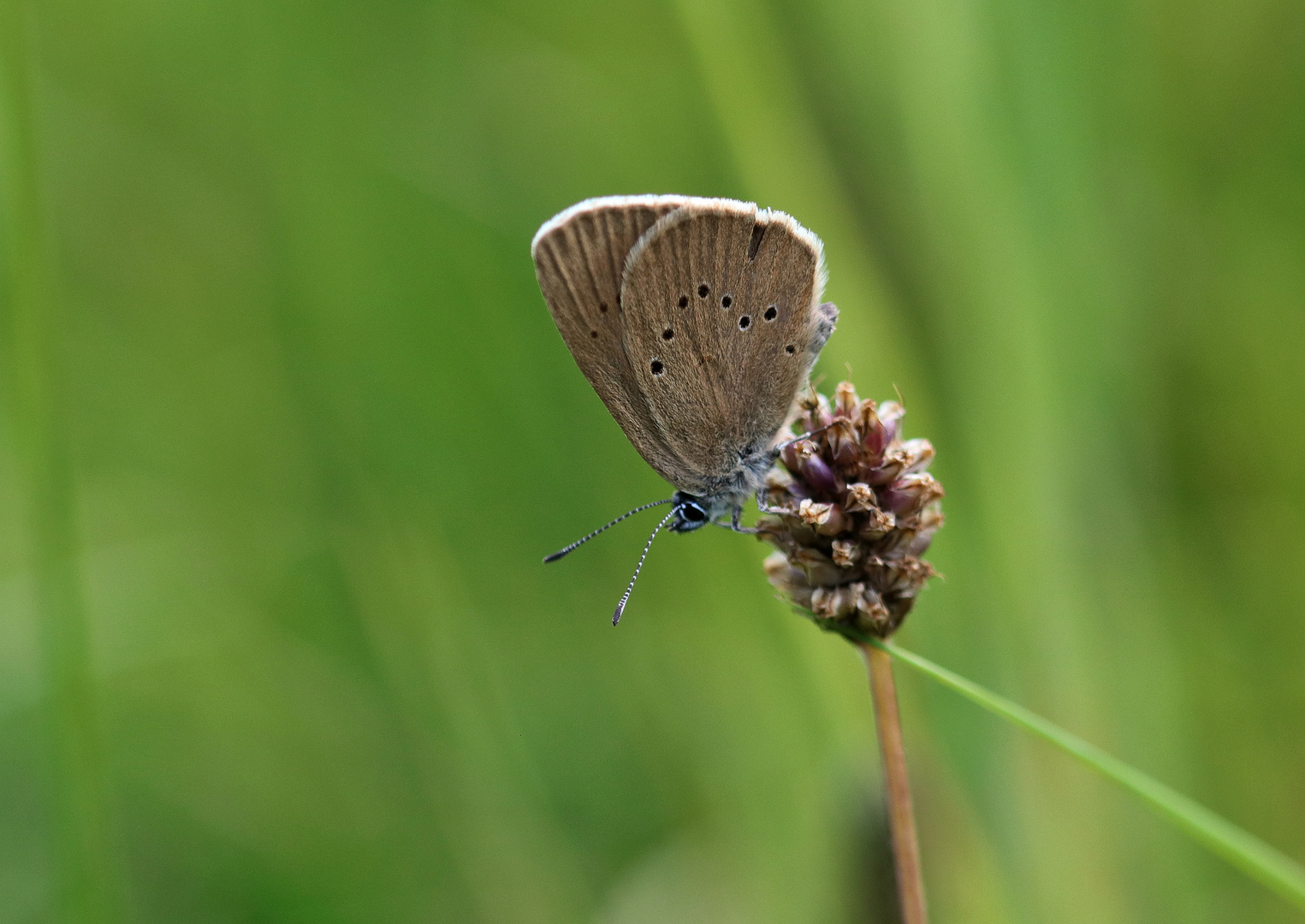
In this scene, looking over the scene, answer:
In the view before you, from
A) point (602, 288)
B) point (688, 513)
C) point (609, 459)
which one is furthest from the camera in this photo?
point (609, 459)

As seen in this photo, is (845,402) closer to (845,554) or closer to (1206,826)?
(845,554)

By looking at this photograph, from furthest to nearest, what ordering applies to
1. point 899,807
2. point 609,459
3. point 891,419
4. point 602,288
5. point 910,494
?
1. point 609,459
2. point 602,288
3. point 891,419
4. point 910,494
5. point 899,807

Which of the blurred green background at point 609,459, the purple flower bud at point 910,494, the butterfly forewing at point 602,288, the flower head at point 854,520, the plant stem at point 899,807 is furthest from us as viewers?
the blurred green background at point 609,459

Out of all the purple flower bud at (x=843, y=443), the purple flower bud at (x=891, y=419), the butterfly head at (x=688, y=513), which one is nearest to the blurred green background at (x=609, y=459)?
the butterfly head at (x=688, y=513)

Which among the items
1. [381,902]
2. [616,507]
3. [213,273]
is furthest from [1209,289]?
[213,273]

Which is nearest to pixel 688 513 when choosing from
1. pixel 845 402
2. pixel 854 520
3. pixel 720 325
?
pixel 720 325

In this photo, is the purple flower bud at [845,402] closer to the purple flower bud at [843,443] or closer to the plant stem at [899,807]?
the purple flower bud at [843,443]

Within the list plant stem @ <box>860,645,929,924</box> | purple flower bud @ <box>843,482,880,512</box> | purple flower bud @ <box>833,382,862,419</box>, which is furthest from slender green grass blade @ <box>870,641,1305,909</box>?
purple flower bud @ <box>833,382,862,419</box>
